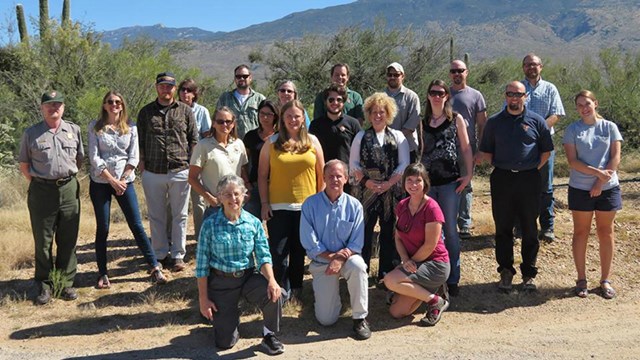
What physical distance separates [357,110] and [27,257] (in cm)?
415

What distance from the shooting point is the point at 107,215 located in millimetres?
5930

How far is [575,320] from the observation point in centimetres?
530

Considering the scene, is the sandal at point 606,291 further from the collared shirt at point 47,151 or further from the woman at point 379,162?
the collared shirt at point 47,151

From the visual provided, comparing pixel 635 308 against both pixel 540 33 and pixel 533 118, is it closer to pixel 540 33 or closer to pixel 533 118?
pixel 533 118

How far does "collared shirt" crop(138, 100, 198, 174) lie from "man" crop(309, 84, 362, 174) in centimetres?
139

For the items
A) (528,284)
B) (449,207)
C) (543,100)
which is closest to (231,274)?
(449,207)

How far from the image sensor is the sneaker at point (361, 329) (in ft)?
16.2

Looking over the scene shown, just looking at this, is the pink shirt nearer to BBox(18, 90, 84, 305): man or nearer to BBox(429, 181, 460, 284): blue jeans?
BBox(429, 181, 460, 284): blue jeans

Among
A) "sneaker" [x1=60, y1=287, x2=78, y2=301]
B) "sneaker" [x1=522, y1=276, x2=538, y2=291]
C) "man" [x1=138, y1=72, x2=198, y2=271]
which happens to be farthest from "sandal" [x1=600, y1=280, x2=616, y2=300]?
"sneaker" [x1=60, y1=287, x2=78, y2=301]

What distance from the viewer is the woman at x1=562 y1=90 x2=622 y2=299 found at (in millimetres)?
5594

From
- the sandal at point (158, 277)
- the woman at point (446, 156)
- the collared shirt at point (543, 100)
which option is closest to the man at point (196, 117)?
the sandal at point (158, 277)

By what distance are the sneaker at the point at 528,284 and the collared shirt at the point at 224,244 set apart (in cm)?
270

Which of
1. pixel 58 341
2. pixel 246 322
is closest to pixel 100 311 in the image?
pixel 58 341

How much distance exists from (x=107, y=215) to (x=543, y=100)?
189 inches
